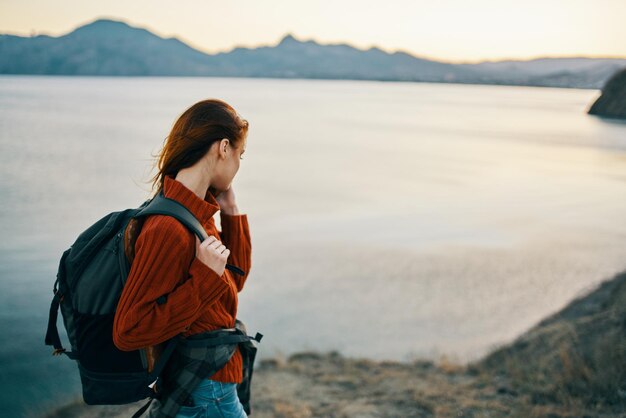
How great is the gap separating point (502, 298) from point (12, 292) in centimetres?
983

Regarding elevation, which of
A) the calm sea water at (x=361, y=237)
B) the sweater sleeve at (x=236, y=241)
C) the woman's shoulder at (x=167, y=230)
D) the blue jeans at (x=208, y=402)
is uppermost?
the woman's shoulder at (x=167, y=230)

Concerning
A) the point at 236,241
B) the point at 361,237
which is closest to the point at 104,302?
the point at 236,241

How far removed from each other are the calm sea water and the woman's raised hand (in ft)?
21.2

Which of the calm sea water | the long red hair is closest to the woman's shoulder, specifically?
the long red hair

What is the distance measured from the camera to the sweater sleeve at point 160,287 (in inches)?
72.1

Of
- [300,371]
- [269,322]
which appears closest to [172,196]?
[300,371]

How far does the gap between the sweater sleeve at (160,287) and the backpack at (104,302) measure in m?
0.05

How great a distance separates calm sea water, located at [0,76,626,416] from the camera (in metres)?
9.99

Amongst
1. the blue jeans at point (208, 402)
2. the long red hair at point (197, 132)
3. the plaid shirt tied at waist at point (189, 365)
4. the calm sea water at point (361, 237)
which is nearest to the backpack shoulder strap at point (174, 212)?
the long red hair at point (197, 132)

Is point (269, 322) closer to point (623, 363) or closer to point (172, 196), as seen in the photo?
point (623, 363)

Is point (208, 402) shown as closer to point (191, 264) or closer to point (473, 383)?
point (191, 264)

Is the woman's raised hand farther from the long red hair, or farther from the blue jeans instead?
the blue jeans

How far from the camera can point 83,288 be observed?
6.24 feet

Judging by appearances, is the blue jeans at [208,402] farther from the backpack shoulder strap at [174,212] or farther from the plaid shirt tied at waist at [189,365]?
the backpack shoulder strap at [174,212]
